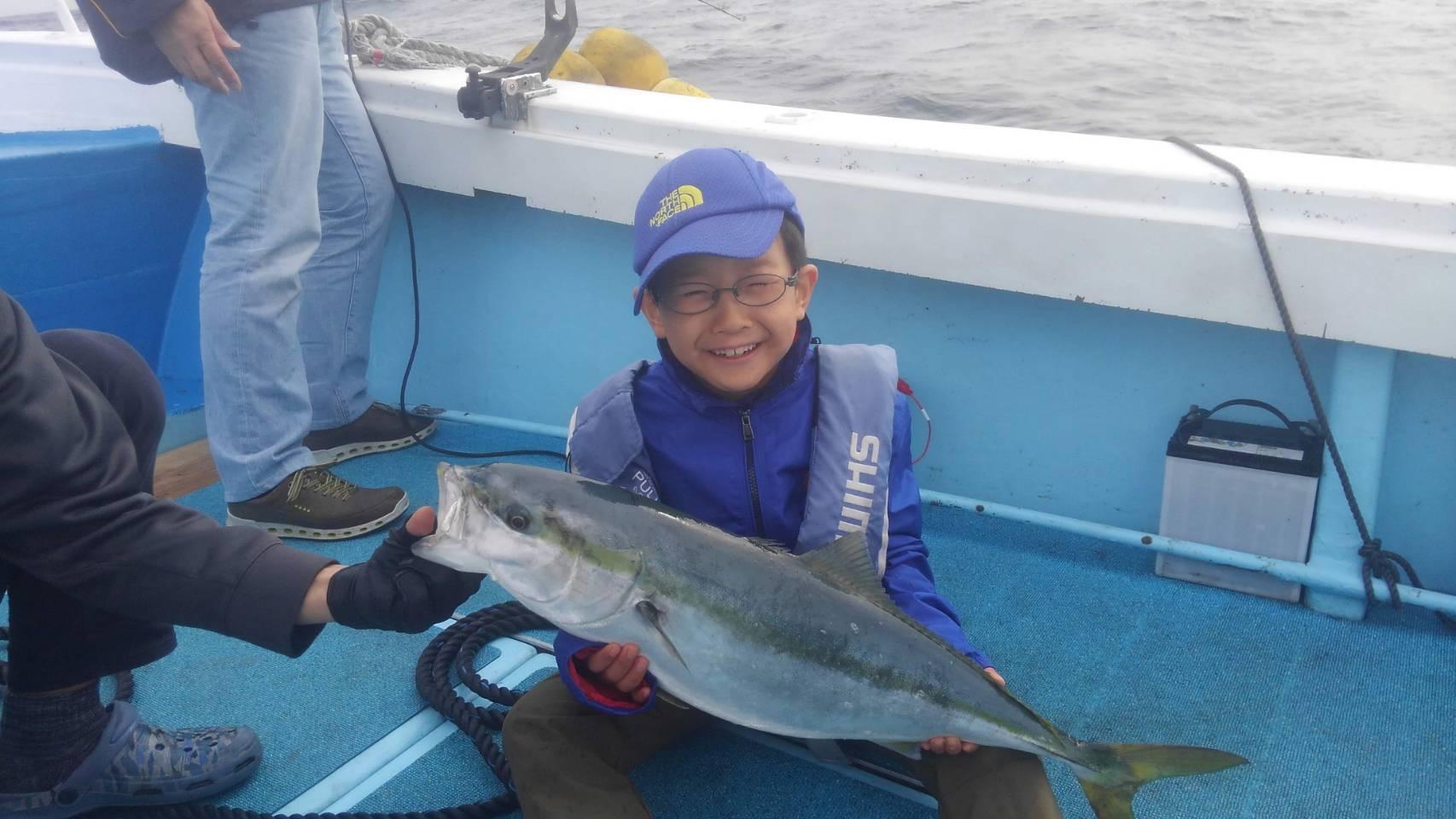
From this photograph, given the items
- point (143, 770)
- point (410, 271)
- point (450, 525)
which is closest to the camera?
point (450, 525)

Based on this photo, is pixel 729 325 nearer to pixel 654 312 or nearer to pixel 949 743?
pixel 654 312

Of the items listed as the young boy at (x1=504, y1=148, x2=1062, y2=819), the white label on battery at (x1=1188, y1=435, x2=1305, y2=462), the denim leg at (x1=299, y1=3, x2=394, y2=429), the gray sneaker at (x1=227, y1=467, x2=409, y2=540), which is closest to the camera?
the young boy at (x1=504, y1=148, x2=1062, y2=819)

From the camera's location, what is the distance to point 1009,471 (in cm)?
306

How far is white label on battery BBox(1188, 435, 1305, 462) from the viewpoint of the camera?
2.54 meters

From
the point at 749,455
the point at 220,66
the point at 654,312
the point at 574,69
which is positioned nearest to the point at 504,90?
the point at 220,66

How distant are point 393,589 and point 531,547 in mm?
257

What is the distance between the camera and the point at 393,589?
1584 millimetres

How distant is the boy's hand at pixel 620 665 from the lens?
158cm

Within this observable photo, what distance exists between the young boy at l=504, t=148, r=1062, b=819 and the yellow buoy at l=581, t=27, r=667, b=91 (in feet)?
9.73

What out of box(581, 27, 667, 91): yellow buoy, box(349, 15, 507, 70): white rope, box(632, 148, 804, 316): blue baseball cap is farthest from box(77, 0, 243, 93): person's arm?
box(581, 27, 667, 91): yellow buoy

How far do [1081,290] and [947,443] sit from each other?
0.69m

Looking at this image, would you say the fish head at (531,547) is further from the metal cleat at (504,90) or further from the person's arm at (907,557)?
the metal cleat at (504,90)

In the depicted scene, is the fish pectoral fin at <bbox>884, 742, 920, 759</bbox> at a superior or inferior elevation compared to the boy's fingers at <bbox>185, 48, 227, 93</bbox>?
inferior

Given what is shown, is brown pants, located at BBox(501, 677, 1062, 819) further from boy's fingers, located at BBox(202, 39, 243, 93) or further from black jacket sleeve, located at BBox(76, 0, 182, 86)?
black jacket sleeve, located at BBox(76, 0, 182, 86)
